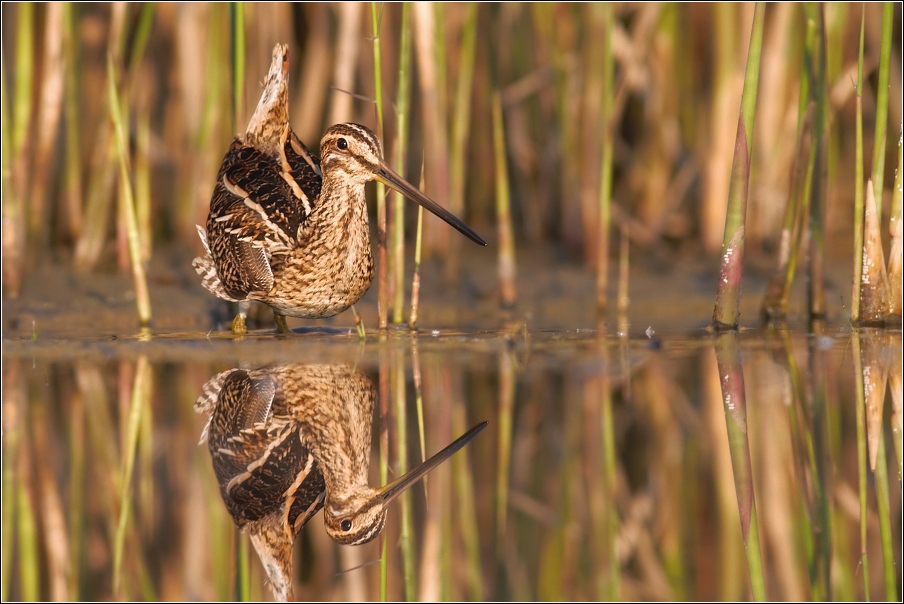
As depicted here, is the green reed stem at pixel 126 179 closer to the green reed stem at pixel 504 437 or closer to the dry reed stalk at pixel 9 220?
the dry reed stalk at pixel 9 220

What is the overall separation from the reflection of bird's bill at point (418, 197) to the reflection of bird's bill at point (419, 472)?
1413 millimetres

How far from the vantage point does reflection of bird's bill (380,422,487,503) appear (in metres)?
3.26

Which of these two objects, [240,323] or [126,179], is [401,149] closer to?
[240,323]

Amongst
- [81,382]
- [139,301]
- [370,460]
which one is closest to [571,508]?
[370,460]

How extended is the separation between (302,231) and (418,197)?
63 centimetres

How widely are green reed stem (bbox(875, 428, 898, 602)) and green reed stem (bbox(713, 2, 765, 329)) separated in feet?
5.07

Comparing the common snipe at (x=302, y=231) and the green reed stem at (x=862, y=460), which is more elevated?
the common snipe at (x=302, y=231)

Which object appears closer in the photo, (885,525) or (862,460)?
(885,525)

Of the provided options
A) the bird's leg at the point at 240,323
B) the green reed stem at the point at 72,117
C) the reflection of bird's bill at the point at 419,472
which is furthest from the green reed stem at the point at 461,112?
the reflection of bird's bill at the point at 419,472

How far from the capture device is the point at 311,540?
3.32 m

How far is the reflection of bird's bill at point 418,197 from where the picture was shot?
16.4 ft

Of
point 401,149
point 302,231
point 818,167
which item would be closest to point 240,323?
point 302,231

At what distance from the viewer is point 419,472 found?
3.37m

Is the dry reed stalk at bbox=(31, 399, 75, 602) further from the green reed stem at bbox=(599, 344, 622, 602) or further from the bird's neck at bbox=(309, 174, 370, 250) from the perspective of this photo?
the bird's neck at bbox=(309, 174, 370, 250)
